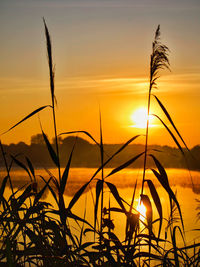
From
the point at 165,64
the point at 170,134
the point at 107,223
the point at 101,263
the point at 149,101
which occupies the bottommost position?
the point at 101,263

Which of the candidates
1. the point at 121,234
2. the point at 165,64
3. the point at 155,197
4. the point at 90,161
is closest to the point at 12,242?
the point at 155,197

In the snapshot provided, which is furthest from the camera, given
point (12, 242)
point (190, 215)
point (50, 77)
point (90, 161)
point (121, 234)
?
point (90, 161)

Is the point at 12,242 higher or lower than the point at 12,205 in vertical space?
lower

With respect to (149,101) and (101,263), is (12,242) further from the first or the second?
(149,101)

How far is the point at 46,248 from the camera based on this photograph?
2.81 metres

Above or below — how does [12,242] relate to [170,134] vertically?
below

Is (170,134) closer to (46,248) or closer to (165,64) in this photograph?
(165,64)

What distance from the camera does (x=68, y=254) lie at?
2686 millimetres

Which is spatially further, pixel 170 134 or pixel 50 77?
pixel 50 77

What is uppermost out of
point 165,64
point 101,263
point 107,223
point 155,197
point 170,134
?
point 165,64

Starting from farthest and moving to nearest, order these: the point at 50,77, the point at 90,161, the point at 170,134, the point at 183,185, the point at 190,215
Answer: the point at 90,161
the point at 183,185
the point at 190,215
the point at 50,77
the point at 170,134

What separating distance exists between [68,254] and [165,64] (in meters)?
1.28

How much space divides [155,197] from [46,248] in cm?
74

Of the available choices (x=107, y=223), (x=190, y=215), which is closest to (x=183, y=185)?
(x=190, y=215)
